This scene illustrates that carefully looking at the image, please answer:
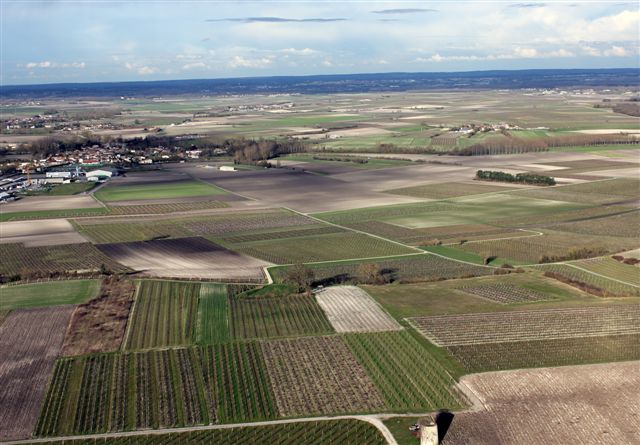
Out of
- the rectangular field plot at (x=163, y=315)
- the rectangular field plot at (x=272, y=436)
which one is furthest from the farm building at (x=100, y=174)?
the rectangular field plot at (x=272, y=436)

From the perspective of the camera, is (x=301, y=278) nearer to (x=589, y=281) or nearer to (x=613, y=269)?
(x=589, y=281)

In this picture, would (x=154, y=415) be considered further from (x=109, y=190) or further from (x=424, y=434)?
(x=109, y=190)

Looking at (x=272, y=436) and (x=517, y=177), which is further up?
(x=272, y=436)

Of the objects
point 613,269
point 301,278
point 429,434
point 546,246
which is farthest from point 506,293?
point 429,434

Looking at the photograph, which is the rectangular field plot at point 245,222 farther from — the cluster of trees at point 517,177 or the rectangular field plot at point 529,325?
the cluster of trees at point 517,177

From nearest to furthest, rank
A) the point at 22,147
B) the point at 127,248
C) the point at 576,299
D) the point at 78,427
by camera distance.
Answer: the point at 78,427 → the point at 576,299 → the point at 127,248 → the point at 22,147

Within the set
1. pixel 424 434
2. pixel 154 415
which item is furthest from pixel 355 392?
pixel 154 415

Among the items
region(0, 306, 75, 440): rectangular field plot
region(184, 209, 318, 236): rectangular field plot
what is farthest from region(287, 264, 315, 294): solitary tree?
region(184, 209, 318, 236): rectangular field plot
